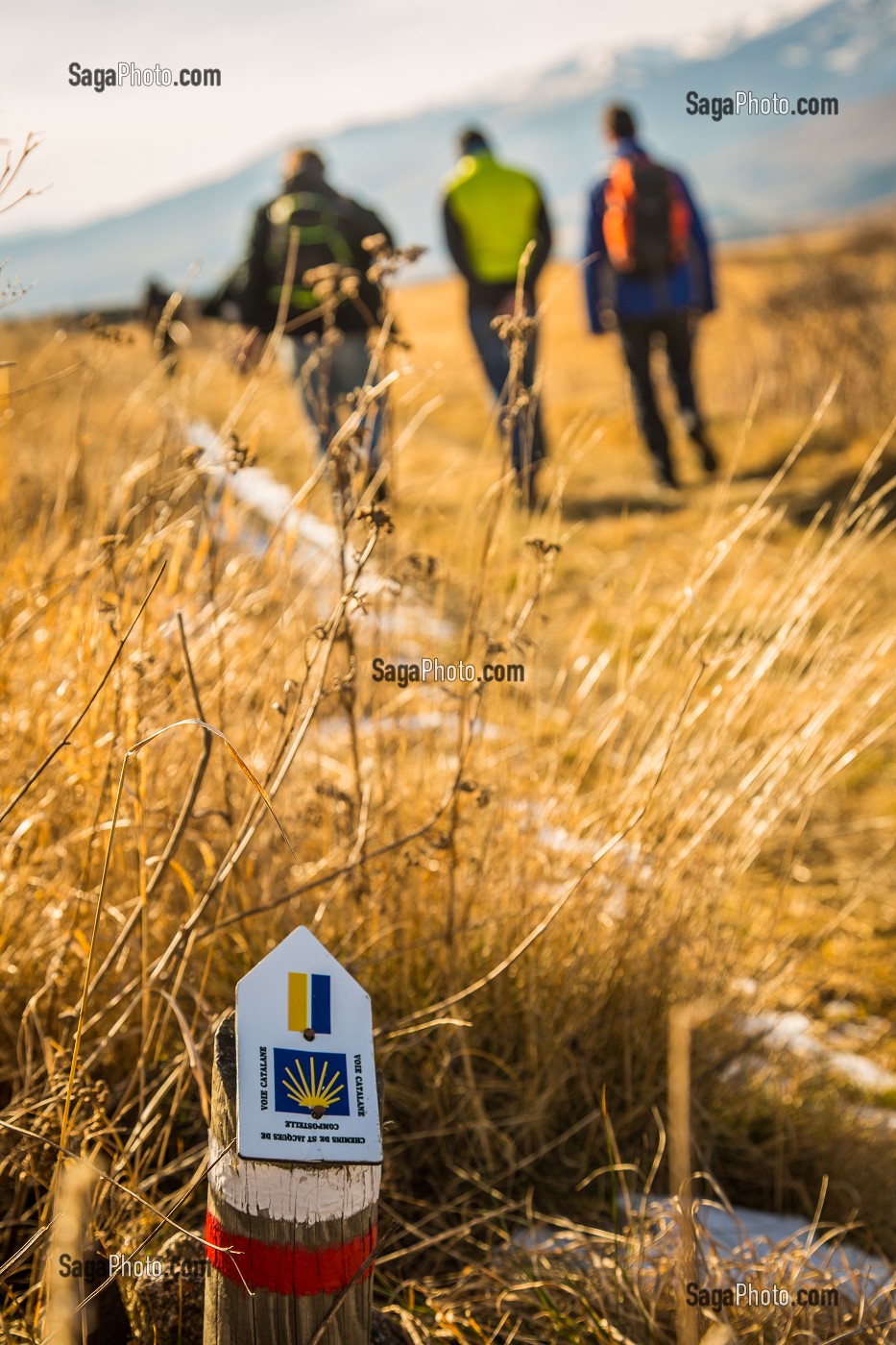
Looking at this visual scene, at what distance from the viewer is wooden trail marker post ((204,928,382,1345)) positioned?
3.52 feet

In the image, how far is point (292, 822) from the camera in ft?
6.86

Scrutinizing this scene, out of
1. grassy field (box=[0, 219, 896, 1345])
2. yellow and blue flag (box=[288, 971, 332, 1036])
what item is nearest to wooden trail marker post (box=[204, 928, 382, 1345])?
yellow and blue flag (box=[288, 971, 332, 1036])

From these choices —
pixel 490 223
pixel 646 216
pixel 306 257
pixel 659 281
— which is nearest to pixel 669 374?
pixel 659 281

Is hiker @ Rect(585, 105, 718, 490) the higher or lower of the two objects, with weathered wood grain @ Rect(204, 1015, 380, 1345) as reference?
higher

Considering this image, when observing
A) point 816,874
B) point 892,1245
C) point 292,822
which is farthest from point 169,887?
point 816,874

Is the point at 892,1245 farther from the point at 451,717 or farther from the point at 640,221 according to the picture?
the point at 640,221

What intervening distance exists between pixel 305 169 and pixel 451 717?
362 centimetres

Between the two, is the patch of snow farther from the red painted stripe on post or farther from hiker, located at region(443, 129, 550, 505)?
hiker, located at region(443, 129, 550, 505)

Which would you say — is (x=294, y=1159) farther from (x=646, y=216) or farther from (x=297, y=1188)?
(x=646, y=216)

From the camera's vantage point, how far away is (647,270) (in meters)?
6.23

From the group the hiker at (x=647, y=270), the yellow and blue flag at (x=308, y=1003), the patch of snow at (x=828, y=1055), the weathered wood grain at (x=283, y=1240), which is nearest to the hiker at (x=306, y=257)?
the hiker at (x=647, y=270)

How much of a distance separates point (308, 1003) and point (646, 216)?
19.3 ft

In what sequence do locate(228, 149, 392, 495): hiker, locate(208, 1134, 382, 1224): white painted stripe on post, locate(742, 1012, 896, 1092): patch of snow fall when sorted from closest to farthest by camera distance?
locate(208, 1134, 382, 1224): white painted stripe on post
locate(742, 1012, 896, 1092): patch of snow
locate(228, 149, 392, 495): hiker

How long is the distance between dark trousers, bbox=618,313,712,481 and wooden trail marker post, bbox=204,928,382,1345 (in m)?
5.87
